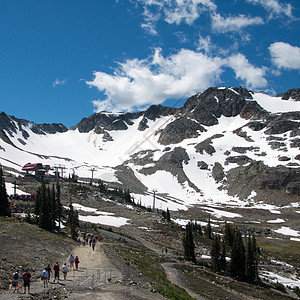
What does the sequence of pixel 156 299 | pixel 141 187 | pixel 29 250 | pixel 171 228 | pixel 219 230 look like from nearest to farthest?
pixel 156 299, pixel 29 250, pixel 171 228, pixel 219 230, pixel 141 187

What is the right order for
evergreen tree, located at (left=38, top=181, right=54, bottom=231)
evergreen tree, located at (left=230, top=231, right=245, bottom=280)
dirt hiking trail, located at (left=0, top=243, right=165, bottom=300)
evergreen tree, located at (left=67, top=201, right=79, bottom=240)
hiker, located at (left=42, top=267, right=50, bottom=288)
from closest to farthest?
1. dirt hiking trail, located at (left=0, top=243, right=165, bottom=300)
2. hiker, located at (left=42, top=267, right=50, bottom=288)
3. evergreen tree, located at (left=230, top=231, right=245, bottom=280)
4. evergreen tree, located at (left=67, top=201, right=79, bottom=240)
5. evergreen tree, located at (left=38, top=181, right=54, bottom=231)

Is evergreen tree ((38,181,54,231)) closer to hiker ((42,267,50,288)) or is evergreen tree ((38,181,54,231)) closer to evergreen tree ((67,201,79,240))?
evergreen tree ((67,201,79,240))

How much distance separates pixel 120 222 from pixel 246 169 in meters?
136

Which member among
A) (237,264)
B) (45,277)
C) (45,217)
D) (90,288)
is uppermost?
(45,217)

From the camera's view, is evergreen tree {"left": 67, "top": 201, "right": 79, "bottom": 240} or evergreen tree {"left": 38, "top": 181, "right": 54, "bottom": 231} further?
evergreen tree {"left": 38, "top": 181, "right": 54, "bottom": 231}

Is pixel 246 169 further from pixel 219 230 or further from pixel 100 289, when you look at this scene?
pixel 100 289

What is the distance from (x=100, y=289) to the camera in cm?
2019

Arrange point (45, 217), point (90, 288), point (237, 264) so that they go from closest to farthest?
point (90, 288), point (237, 264), point (45, 217)

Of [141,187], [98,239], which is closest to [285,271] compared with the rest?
[98,239]

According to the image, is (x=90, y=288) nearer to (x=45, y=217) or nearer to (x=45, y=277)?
(x=45, y=277)

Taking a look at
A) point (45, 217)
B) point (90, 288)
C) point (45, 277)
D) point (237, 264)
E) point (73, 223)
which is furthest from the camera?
point (73, 223)

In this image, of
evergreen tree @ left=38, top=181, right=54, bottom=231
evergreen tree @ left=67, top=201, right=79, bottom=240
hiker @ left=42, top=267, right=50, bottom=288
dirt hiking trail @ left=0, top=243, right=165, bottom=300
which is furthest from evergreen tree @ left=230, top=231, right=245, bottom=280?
hiker @ left=42, top=267, right=50, bottom=288

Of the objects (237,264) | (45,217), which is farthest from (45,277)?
(237,264)

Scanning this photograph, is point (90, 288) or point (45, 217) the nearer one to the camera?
point (90, 288)
